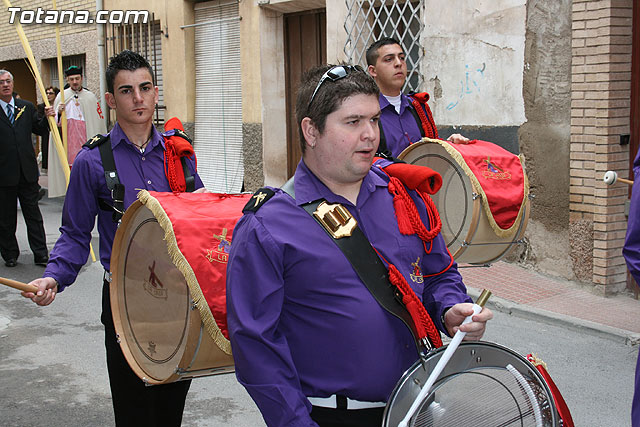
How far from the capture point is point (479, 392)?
2131 millimetres

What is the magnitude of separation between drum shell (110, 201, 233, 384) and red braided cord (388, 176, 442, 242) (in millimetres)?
779

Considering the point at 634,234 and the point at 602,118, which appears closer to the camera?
the point at 634,234

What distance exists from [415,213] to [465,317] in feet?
1.13

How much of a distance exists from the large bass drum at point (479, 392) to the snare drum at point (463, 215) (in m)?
2.73

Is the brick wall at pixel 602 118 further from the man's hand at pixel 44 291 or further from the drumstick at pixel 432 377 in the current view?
the drumstick at pixel 432 377

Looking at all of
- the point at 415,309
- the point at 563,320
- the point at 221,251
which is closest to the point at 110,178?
the point at 221,251

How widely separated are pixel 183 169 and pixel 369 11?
6.64 m

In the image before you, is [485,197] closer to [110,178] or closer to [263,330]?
[110,178]

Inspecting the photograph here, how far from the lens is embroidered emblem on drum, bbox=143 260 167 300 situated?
3.06 meters

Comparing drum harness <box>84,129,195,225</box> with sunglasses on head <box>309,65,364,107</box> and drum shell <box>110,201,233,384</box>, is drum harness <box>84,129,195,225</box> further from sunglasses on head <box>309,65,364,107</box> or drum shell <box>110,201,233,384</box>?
sunglasses on head <box>309,65,364,107</box>

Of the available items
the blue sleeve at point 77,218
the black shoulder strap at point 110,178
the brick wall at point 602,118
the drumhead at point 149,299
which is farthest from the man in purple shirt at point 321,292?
the brick wall at point 602,118

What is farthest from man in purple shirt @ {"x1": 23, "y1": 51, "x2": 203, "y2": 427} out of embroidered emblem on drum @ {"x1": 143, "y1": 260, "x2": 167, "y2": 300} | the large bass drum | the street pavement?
the large bass drum

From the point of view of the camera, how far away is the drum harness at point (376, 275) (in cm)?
222

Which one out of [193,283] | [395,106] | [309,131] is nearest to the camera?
[309,131]
